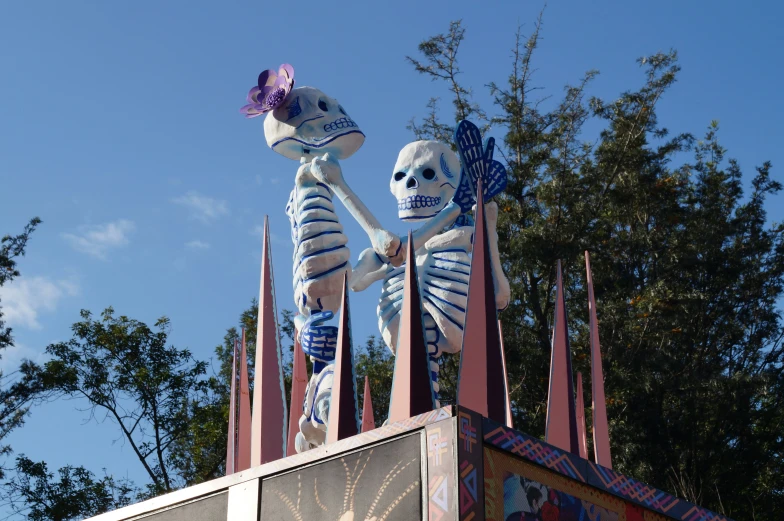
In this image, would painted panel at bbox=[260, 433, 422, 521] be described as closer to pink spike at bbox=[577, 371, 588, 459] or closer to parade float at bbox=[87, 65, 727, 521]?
parade float at bbox=[87, 65, 727, 521]

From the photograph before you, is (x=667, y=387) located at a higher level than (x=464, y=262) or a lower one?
higher

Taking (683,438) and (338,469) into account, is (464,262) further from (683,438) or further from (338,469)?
(683,438)

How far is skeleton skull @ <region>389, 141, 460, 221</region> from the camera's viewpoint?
922 centimetres

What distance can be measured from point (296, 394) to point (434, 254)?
5.70 feet

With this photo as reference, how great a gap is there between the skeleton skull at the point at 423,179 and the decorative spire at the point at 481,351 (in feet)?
5.40

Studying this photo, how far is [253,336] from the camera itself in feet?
62.6

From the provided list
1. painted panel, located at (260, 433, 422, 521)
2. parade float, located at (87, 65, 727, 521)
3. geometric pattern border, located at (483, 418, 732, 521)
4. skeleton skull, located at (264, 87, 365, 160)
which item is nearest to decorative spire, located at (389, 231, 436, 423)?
parade float, located at (87, 65, 727, 521)

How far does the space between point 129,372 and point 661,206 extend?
28.0 ft

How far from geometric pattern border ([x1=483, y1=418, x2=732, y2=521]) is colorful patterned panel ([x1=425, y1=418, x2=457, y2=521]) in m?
0.23

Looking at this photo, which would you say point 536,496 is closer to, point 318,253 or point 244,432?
point 318,253


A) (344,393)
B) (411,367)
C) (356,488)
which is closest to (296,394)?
(344,393)

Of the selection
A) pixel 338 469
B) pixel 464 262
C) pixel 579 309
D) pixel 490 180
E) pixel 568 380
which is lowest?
pixel 338 469

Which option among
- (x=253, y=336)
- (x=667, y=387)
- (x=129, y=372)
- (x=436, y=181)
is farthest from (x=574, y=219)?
(x=436, y=181)

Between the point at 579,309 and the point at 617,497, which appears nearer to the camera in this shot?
the point at 617,497
